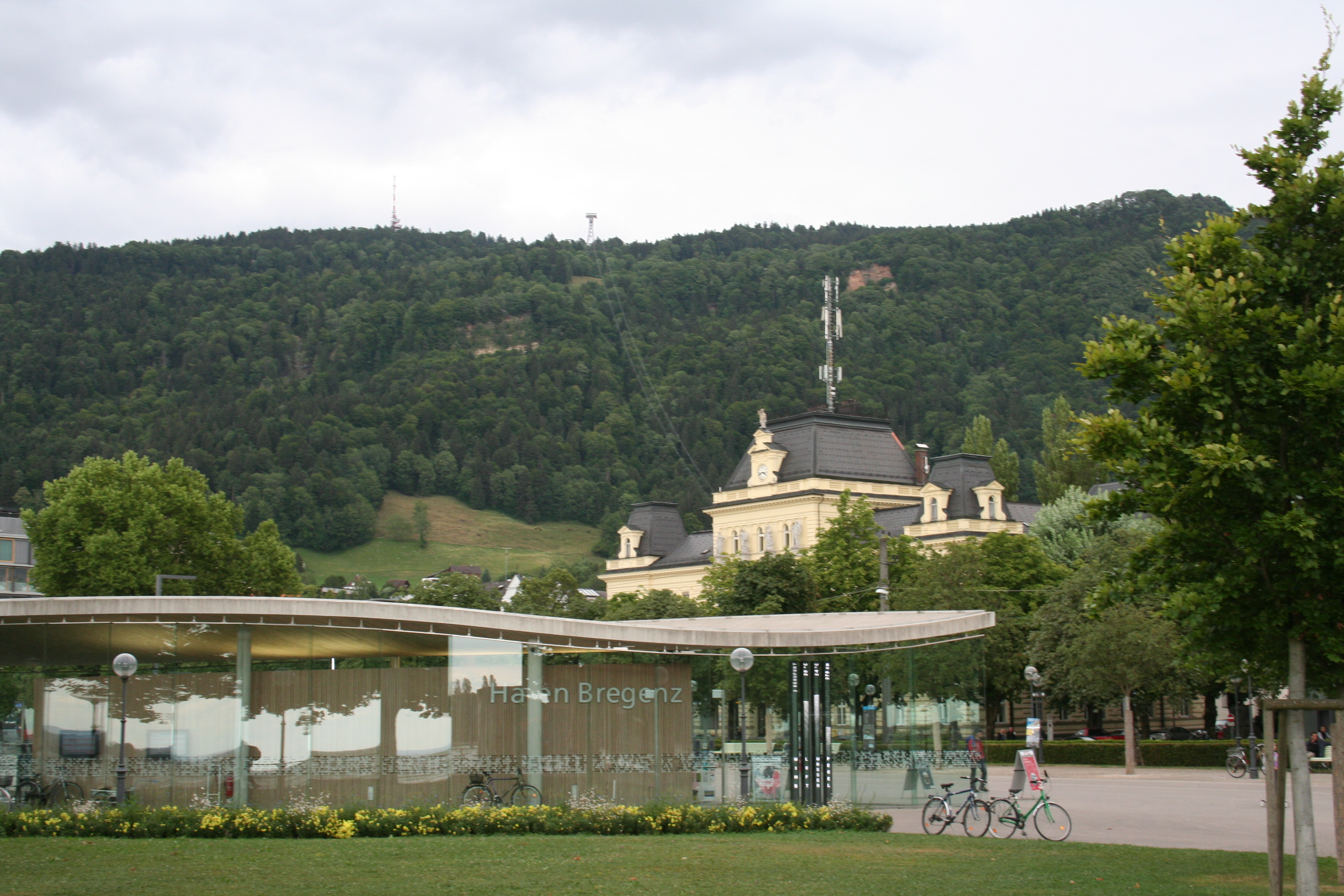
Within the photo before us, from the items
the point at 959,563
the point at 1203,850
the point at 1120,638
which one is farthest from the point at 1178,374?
the point at 959,563

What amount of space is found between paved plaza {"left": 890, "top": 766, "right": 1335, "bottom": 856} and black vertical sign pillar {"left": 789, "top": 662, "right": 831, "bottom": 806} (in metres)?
1.64

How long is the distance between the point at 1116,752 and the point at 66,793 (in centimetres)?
4065

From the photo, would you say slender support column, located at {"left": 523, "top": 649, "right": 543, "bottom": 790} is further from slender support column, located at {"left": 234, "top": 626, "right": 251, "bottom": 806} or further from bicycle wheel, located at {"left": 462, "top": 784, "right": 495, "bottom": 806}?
slender support column, located at {"left": 234, "top": 626, "right": 251, "bottom": 806}

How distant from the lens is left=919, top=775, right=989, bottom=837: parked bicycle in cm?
2397

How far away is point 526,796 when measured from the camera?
2566 centimetres

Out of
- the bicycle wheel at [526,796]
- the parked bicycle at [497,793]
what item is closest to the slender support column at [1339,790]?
the parked bicycle at [497,793]

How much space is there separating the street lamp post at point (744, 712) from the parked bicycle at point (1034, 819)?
14.5 ft

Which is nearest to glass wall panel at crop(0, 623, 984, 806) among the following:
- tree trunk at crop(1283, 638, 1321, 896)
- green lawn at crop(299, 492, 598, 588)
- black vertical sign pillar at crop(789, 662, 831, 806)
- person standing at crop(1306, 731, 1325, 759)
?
black vertical sign pillar at crop(789, 662, 831, 806)

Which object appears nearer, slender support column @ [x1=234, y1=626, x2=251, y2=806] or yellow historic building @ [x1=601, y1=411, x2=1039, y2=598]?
slender support column @ [x1=234, y1=626, x2=251, y2=806]

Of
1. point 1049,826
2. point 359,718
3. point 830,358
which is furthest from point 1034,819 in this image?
point 830,358

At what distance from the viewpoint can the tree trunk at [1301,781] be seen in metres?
14.6

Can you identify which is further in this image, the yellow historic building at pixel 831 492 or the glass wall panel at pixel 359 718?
the yellow historic building at pixel 831 492

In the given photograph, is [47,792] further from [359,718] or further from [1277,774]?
[1277,774]

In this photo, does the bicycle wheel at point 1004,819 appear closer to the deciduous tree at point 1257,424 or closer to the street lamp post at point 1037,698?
the deciduous tree at point 1257,424
